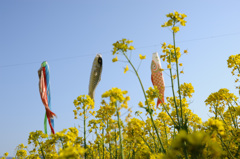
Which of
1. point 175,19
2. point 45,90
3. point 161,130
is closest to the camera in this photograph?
point 175,19

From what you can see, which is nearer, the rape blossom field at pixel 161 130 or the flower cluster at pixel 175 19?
the rape blossom field at pixel 161 130

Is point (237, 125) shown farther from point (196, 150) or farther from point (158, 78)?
point (158, 78)

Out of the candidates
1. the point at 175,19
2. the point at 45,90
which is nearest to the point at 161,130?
the point at 175,19

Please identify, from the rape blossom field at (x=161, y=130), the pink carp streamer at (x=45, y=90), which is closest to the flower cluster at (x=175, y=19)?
the rape blossom field at (x=161, y=130)

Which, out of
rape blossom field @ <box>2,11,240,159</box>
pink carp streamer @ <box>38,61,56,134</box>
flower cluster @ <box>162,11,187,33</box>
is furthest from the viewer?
pink carp streamer @ <box>38,61,56,134</box>

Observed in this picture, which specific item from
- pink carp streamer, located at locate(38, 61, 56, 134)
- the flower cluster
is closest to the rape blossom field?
the flower cluster

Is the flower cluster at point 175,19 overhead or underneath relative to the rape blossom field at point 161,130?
overhead

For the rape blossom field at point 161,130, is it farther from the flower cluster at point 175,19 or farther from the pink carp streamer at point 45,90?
the pink carp streamer at point 45,90

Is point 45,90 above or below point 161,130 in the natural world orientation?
above

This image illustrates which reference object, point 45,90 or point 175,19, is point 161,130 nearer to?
point 175,19

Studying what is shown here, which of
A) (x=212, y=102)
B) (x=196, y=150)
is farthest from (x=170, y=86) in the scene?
(x=212, y=102)

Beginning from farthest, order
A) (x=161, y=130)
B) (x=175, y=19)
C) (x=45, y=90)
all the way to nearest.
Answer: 1. (x=45, y=90)
2. (x=161, y=130)
3. (x=175, y=19)

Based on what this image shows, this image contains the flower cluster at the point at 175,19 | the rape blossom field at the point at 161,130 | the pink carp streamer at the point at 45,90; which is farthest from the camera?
the pink carp streamer at the point at 45,90

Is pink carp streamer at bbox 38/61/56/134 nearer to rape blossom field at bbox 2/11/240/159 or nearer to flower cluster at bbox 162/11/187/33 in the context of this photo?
rape blossom field at bbox 2/11/240/159
